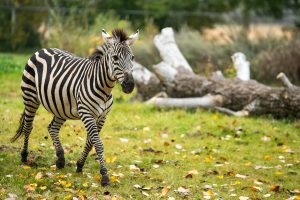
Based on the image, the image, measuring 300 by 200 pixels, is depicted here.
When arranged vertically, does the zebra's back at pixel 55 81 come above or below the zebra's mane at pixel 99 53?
below

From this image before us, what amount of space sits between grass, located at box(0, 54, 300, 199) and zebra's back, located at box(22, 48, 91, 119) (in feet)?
2.91

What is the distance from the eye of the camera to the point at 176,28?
26484mm

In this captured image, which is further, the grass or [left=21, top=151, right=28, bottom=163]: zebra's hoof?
[left=21, top=151, right=28, bottom=163]: zebra's hoof

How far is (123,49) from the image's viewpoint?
7.07 meters

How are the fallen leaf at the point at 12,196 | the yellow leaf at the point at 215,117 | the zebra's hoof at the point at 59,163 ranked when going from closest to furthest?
the fallen leaf at the point at 12,196 < the zebra's hoof at the point at 59,163 < the yellow leaf at the point at 215,117

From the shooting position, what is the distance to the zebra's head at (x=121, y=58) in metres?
6.86

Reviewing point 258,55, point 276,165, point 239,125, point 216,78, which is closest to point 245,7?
point 258,55

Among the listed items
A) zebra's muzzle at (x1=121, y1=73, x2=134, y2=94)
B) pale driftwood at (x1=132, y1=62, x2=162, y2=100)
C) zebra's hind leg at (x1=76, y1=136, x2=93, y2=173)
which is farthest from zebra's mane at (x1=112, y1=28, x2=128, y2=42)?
pale driftwood at (x1=132, y1=62, x2=162, y2=100)

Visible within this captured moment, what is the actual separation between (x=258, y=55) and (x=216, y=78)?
453cm

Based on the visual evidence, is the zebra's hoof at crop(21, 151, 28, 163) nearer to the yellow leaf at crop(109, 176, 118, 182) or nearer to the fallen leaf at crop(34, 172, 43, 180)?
the fallen leaf at crop(34, 172, 43, 180)

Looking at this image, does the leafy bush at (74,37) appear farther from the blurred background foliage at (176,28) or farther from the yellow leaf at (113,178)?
the yellow leaf at (113,178)

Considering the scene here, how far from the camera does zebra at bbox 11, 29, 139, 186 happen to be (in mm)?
7160

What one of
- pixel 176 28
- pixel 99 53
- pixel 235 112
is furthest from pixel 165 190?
pixel 176 28

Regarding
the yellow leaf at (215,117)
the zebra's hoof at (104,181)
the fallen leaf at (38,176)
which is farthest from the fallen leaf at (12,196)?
the yellow leaf at (215,117)
